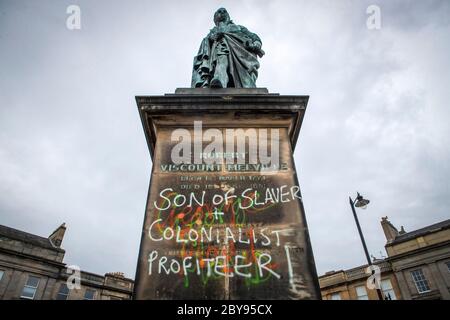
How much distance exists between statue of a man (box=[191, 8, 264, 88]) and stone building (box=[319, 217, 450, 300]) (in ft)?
86.5

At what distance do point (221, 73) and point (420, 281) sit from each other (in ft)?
96.5

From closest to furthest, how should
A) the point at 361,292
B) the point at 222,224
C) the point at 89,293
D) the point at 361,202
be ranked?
the point at 222,224 → the point at 361,202 → the point at 361,292 → the point at 89,293

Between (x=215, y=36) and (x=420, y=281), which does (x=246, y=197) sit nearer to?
(x=215, y=36)

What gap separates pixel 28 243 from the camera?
25625mm

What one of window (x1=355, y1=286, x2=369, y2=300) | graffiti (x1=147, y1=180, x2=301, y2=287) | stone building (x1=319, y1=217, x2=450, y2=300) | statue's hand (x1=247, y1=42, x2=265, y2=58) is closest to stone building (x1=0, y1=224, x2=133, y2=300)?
stone building (x1=319, y1=217, x2=450, y2=300)

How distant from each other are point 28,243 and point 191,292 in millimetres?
30320

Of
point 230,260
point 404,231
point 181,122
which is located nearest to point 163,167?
point 181,122

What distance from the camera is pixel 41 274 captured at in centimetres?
2512

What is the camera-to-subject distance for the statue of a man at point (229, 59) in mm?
6191

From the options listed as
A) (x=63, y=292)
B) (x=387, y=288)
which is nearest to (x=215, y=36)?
(x=63, y=292)

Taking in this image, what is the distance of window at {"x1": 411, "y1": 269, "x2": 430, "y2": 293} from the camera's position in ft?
79.0

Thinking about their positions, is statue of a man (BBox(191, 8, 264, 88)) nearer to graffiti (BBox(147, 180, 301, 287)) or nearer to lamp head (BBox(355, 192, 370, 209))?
graffiti (BBox(147, 180, 301, 287))
